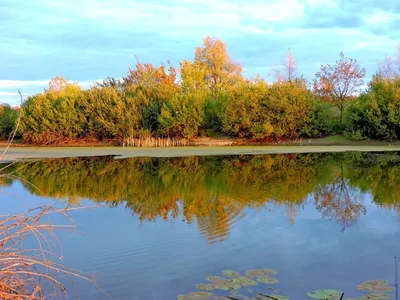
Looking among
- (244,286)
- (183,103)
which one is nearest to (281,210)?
(244,286)

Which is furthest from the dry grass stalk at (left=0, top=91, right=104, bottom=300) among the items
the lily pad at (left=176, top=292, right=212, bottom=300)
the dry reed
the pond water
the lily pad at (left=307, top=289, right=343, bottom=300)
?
the dry reed

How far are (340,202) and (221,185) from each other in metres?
3.91

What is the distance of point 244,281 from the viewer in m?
5.91

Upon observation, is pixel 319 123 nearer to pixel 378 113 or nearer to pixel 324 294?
pixel 378 113

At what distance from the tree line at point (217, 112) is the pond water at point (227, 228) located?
1432cm

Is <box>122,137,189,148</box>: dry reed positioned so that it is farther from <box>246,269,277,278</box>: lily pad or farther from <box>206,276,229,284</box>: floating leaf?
<box>206,276,229,284</box>: floating leaf

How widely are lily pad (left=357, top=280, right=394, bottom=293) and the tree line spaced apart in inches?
1004

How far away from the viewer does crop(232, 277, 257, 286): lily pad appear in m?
5.82

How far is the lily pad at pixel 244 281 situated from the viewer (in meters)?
5.82

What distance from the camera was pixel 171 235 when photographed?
331 inches

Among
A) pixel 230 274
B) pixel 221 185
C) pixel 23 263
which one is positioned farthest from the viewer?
pixel 221 185

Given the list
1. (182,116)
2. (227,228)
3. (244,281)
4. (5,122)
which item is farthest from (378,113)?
(5,122)

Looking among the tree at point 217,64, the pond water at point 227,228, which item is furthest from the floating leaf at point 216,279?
the tree at point 217,64

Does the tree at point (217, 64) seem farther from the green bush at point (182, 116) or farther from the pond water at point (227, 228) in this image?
the pond water at point (227, 228)
